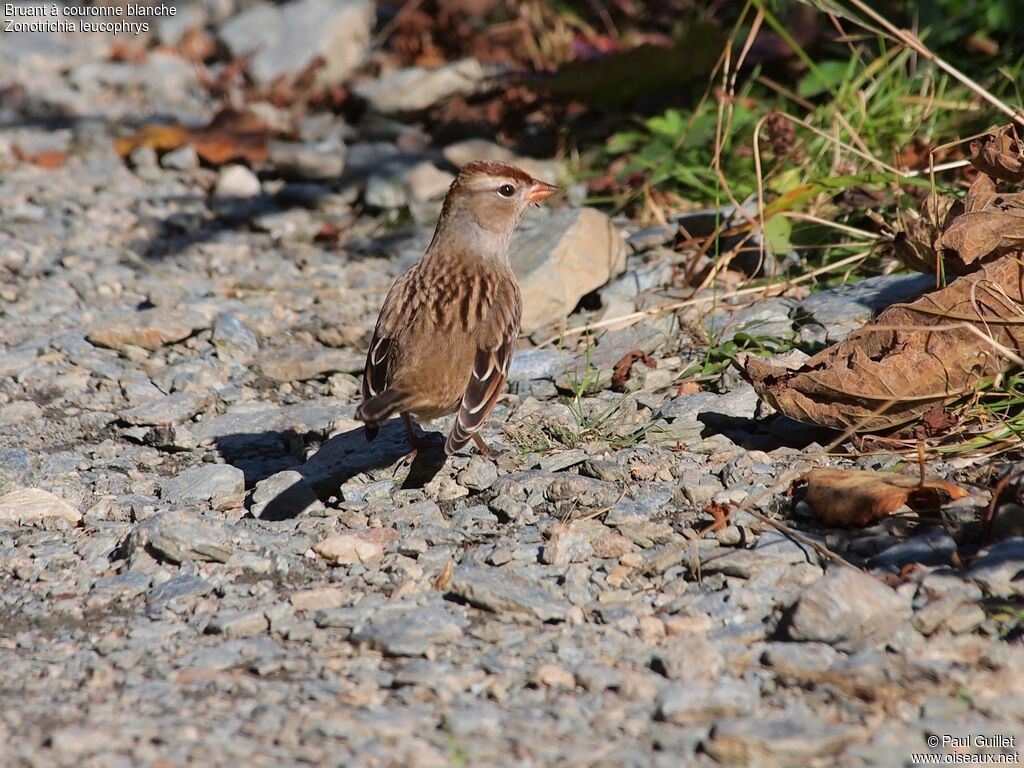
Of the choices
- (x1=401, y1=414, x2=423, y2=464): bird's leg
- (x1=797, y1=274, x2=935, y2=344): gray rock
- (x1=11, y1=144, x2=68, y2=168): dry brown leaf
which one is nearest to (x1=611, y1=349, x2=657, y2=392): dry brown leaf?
(x1=797, y1=274, x2=935, y2=344): gray rock

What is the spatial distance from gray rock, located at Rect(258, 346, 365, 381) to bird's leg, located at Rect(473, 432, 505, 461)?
50.5 inches

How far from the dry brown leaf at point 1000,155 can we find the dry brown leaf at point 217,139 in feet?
17.7

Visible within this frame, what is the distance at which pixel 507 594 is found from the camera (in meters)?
3.74

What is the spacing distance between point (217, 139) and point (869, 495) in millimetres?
6471

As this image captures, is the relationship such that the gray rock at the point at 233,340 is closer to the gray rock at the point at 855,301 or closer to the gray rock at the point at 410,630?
the gray rock at the point at 855,301

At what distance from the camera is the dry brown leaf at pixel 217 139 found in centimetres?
905

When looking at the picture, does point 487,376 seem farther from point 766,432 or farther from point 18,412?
point 18,412

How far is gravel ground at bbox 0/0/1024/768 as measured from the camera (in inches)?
122

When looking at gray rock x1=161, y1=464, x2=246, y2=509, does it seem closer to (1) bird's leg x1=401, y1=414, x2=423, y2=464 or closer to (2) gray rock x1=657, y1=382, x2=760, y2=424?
(1) bird's leg x1=401, y1=414, x2=423, y2=464

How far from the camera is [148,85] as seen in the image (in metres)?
10.7

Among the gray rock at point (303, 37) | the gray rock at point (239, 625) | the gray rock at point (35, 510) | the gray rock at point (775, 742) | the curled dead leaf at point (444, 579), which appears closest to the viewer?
the gray rock at point (775, 742)

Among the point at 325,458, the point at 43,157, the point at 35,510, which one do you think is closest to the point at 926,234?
the point at 325,458

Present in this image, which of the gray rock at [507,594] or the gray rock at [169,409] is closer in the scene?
the gray rock at [507,594]

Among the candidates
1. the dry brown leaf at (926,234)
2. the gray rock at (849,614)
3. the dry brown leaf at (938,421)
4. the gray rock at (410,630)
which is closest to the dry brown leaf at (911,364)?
the dry brown leaf at (938,421)
